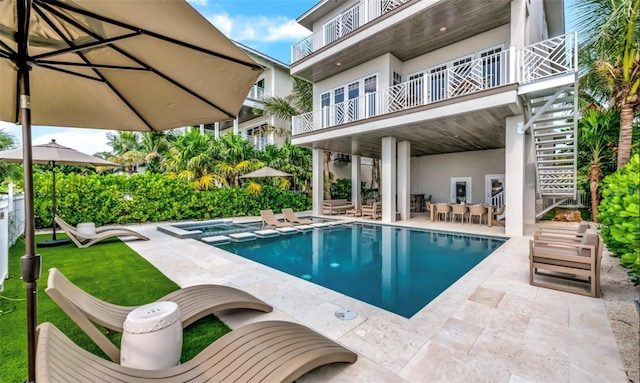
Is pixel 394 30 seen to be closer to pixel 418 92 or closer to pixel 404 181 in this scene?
pixel 418 92

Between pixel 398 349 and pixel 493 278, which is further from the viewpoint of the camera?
pixel 493 278

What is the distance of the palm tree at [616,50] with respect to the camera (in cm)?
849

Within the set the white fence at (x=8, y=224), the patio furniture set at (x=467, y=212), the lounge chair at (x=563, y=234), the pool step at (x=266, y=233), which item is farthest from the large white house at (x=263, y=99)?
the lounge chair at (x=563, y=234)

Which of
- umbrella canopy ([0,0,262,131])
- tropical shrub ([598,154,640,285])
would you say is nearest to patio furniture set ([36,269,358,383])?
umbrella canopy ([0,0,262,131])

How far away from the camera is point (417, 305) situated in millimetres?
4652

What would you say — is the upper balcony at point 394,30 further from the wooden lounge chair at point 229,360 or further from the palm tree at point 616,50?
the wooden lounge chair at point 229,360

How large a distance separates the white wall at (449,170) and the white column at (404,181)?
5.70 meters

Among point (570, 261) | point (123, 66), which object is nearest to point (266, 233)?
point (123, 66)

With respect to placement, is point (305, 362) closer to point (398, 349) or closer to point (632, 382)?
point (398, 349)

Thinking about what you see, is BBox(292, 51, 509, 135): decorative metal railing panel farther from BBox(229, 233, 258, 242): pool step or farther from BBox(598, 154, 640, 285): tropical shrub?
BBox(229, 233, 258, 242): pool step

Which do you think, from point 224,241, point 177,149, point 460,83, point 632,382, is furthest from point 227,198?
point 632,382

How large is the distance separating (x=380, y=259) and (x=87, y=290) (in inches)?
247

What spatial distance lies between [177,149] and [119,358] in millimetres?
14723

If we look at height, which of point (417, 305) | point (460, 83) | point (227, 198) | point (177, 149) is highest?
point (460, 83)
